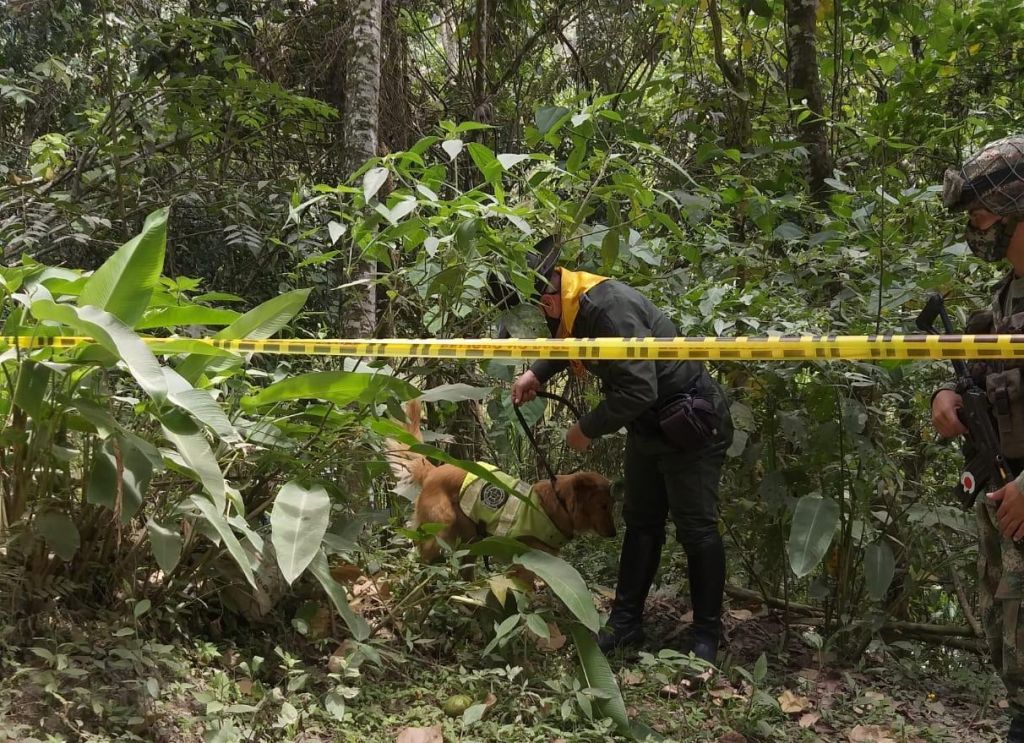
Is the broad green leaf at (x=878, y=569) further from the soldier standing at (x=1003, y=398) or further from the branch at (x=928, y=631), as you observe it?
the soldier standing at (x=1003, y=398)

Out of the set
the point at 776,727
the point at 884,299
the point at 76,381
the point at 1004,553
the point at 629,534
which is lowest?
the point at 776,727

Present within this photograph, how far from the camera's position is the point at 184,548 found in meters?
2.90

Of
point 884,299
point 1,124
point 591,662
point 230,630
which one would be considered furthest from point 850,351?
point 1,124

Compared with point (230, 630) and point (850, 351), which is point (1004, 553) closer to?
point (850, 351)

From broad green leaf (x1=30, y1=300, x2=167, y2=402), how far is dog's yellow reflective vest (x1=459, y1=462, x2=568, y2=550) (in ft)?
5.36

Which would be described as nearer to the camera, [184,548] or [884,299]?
[184,548]

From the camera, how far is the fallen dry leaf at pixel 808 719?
305cm

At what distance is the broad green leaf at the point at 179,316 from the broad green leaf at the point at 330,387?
1.03 feet

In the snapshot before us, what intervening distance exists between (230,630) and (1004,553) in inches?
96.9

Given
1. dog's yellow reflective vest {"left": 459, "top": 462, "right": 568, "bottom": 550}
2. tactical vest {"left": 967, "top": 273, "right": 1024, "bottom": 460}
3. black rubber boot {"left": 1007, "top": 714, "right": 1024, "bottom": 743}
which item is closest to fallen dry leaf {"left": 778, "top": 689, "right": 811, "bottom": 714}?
black rubber boot {"left": 1007, "top": 714, "right": 1024, "bottom": 743}

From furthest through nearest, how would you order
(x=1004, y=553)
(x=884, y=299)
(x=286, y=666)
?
(x=884, y=299) < (x=286, y=666) < (x=1004, y=553)

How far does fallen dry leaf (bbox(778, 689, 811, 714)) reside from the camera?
10.3 ft

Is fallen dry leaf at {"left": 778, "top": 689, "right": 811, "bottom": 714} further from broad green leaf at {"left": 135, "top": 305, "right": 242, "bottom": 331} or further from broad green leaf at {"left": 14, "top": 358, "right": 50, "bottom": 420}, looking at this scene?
broad green leaf at {"left": 14, "top": 358, "right": 50, "bottom": 420}

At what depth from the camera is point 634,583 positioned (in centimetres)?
375
